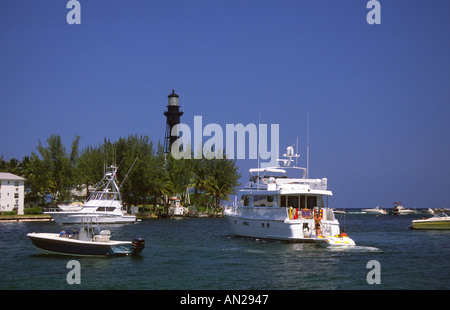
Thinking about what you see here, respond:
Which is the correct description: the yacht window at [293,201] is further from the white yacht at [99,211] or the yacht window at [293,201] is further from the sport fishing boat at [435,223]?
the white yacht at [99,211]

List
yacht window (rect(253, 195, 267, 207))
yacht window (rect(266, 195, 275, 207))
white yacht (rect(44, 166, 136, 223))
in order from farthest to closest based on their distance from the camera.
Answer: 1. white yacht (rect(44, 166, 136, 223))
2. yacht window (rect(253, 195, 267, 207))
3. yacht window (rect(266, 195, 275, 207))

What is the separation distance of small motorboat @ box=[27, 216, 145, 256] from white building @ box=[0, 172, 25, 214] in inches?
2200

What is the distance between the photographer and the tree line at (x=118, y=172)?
82.9 metres

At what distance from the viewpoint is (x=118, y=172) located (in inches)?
3391

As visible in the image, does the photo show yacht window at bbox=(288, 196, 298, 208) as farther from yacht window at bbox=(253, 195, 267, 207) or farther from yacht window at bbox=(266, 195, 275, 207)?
yacht window at bbox=(253, 195, 267, 207)

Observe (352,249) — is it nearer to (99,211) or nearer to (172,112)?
(99,211)

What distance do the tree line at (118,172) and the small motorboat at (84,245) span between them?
5201 cm

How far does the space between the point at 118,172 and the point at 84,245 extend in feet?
192

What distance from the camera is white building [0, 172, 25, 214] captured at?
265 feet

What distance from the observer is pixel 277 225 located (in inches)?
1465

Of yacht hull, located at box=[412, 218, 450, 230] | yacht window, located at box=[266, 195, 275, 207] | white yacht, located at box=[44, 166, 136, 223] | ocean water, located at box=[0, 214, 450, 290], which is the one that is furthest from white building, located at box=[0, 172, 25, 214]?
yacht hull, located at box=[412, 218, 450, 230]

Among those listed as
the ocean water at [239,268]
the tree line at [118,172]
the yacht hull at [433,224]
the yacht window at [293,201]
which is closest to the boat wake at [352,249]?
the ocean water at [239,268]

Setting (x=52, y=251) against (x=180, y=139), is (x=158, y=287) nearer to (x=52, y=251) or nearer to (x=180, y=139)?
(x=52, y=251)

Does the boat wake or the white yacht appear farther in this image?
the white yacht
